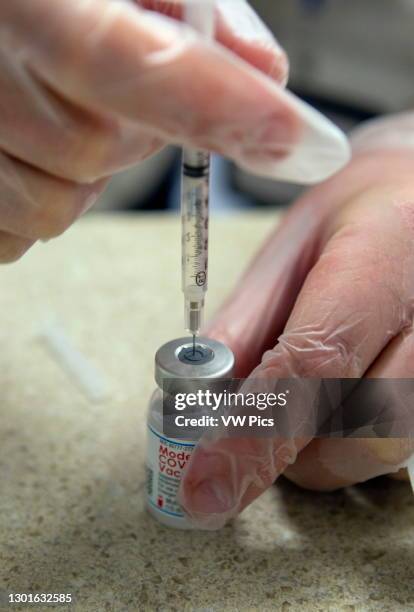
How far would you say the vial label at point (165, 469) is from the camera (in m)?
0.76

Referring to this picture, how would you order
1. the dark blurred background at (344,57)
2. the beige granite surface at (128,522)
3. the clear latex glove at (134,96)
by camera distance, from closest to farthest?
1. the clear latex glove at (134,96)
2. the beige granite surface at (128,522)
3. the dark blurred background at (344,57)

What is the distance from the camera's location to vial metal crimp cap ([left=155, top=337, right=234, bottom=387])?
755mm

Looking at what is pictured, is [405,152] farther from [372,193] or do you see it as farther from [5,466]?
[5,466]

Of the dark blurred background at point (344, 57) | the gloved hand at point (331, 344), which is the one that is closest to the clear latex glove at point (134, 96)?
the gloved hand at point (331, 344)

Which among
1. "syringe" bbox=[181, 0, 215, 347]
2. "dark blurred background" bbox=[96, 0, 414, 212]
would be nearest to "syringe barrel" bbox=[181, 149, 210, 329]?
"syringe" bbox=[181, 0, 215, 347]

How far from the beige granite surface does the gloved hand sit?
0.06 m

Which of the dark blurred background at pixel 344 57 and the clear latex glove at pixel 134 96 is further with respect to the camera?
the dark blurred background at pixel 344 57

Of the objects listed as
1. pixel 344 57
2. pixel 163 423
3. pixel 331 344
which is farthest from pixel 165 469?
pixel 344 57

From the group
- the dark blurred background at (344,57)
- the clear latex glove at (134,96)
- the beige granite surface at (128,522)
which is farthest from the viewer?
the dark blurred background at (344,57)

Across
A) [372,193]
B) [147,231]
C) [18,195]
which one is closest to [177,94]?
[18,195]

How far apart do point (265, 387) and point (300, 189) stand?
1.32m

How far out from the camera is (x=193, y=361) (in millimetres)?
778

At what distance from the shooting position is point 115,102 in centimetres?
61

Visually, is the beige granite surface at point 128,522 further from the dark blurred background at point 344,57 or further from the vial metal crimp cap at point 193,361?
the dark blurred background at point 344,57
